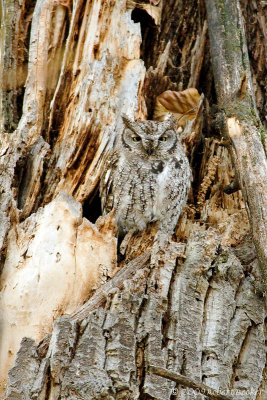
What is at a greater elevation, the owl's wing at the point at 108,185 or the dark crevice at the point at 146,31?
the dark crevice at the point at 146,31

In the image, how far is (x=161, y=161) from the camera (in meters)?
4.03

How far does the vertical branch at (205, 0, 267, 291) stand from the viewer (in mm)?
2902

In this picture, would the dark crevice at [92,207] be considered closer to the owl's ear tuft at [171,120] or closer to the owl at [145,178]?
the owl at [145,178]

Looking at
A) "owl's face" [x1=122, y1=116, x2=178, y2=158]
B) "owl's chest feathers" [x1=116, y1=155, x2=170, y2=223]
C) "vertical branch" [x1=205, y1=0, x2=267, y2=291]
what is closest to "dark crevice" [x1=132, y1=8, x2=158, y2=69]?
"vertical branch" [x1=205, y1=0, x2=267, y2=291]

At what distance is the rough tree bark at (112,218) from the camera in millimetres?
2486

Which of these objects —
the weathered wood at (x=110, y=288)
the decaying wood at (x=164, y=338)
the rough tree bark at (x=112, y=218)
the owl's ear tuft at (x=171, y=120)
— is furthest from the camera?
the owl's ear tuft at (x=171, y=120)

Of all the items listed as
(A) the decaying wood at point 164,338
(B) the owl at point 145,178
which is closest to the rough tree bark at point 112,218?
(A) the decaying wood at point 164,338

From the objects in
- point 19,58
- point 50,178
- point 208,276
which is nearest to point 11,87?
point 19,58

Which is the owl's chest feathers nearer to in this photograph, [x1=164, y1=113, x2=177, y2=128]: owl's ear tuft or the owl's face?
the owl's face

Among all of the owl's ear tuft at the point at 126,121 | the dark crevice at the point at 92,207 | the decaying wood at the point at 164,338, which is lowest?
the decaying wood at the point at 164,338

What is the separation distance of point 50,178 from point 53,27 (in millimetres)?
1249

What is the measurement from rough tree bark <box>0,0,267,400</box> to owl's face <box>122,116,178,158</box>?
13 centimetres

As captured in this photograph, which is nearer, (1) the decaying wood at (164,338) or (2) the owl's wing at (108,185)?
(1) the decaying wood at (164,338)

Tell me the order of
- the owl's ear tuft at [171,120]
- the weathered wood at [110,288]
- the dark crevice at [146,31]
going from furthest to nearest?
the dark crevice at [146,31] → the owl's ear tuft at [171,120] → the weathered wood at [110,288]
